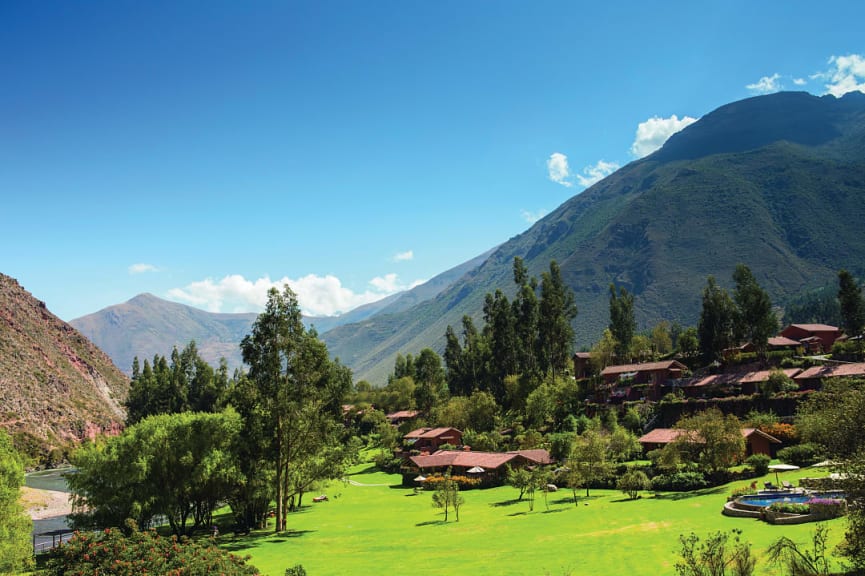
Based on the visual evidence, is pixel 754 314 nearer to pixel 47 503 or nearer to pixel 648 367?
pixel 648 367

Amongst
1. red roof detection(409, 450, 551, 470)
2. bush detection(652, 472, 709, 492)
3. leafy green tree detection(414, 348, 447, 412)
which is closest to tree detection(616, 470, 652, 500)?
bush detection(652, 472, 709, 492)

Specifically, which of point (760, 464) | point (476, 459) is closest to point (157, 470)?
point (476, 459)

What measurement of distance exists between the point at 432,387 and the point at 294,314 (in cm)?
7758

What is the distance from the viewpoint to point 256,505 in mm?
47750

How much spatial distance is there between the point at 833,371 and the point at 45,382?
16886 cm

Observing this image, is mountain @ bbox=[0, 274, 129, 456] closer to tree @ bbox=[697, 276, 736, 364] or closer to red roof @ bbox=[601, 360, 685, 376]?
red roof @ bbox=[601, 360, 685, 376]

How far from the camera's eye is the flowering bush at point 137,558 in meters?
22.2

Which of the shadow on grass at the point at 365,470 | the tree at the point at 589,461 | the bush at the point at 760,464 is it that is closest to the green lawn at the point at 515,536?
the bush at the point at 760,464

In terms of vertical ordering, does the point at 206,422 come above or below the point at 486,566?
above

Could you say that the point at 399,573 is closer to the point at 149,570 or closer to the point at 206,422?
the point at 149,570

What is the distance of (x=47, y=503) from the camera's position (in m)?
77.1

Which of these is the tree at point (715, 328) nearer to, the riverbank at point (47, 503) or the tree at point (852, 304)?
the tree at point (852, 304)

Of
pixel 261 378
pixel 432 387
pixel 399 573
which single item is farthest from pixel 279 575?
pixel 432 387

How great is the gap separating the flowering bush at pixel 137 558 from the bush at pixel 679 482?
34.9m
